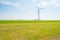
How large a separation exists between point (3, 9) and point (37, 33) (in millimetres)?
1612

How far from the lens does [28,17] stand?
479 cm

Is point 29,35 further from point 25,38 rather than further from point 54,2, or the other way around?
point 54,2

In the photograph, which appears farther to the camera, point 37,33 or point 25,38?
point 37,33

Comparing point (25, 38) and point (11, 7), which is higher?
point (11, 7)

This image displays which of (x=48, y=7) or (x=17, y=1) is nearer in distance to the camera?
(x=17, y=1)

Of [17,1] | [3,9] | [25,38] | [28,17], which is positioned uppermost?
[17,1]

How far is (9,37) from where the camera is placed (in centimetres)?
446

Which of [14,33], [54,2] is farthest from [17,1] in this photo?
[54,2]

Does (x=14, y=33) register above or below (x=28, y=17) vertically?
below

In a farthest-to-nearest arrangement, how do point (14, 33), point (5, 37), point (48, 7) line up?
1. point (48, 7)
2. point (14, 33)
3. point (5, 37)

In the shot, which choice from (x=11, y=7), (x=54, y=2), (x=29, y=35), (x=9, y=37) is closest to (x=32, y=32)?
(x=29, y=35)

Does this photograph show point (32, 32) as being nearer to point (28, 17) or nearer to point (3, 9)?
point (28, 17)

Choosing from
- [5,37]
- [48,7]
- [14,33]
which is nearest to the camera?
[5,37]

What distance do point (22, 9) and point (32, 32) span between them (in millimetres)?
977
